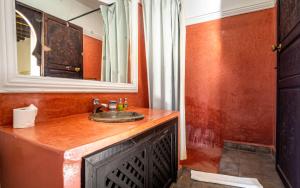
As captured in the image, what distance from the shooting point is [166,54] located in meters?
1.70

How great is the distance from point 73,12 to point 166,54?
908 mm

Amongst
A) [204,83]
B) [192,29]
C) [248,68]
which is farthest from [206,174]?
[192,29]

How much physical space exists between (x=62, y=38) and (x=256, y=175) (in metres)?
1.94

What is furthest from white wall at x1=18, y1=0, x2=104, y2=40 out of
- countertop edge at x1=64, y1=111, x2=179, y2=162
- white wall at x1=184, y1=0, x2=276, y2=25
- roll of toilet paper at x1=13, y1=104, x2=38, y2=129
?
white wall at x1=184, y1=0, x2=276, y2=25

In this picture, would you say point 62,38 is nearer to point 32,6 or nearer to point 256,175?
point 32,6

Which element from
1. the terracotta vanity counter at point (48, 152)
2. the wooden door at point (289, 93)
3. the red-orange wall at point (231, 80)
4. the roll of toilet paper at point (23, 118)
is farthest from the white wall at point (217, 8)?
the roll of toilet paper at point (23, 118)

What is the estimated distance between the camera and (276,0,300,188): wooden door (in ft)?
3.44

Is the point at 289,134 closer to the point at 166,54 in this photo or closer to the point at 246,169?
the point at 246,169

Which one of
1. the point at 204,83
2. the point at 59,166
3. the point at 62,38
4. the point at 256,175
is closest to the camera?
the point at 59,166

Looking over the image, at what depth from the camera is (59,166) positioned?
490mm

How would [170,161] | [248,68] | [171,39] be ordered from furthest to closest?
1. [248,68]
2. [171,39]
3. [170,161]

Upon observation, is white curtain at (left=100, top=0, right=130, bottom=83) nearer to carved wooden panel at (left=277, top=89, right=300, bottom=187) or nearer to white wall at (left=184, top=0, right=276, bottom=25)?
white wall at (left=184, top=0, right=276, bottom=25)

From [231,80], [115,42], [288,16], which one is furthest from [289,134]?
[115,42]

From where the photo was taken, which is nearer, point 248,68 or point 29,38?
point 29,38
